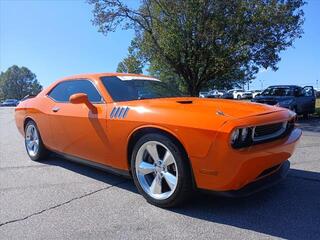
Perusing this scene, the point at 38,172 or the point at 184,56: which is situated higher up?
the point at 184,56

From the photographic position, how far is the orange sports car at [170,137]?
3.29 m

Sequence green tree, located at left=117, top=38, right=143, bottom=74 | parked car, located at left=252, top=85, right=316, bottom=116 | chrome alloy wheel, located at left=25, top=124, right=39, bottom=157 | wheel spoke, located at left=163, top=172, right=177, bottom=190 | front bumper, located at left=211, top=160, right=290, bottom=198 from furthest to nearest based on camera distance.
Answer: green tree, located at left=117, top=38, right=143, bottom=74 → parked car, located at left=252, top=85, right=316, bottom=116 → chrome alloy wheel, located at left=25, top=124, right=39, bottom=157 → wheel spoke, located at left=163, top=172, right=177, bottom=190 → front bumper, located at left=211, top=160, right=290, bottom=198

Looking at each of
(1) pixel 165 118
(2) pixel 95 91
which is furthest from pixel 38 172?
(1) pixel 165 118

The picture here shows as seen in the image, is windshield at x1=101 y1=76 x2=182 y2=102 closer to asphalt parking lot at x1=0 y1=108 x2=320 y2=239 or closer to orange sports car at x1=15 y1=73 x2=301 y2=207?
orange sports car at x1=15 y1=73 x2=301 y2=207

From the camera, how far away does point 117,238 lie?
3.11 metres

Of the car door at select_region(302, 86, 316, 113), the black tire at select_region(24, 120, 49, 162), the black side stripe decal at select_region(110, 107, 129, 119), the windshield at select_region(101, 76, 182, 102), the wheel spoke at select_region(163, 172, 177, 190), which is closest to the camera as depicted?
the wheel spoke at select_region(163, 172, 177, 190)

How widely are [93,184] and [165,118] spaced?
162cm

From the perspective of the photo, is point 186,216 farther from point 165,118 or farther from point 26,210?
point 26,210

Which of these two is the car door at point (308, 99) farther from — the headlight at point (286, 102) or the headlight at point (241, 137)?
the headlight at point (241, 137)

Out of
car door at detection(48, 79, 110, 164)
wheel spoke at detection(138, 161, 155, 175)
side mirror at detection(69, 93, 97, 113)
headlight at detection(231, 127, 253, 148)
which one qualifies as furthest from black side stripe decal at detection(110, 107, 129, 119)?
headlight at detection(231, 127, 253, 148)

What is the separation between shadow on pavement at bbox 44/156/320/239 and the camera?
3.20m

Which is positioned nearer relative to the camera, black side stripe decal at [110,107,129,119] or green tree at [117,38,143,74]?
black side stripe decal at [110,107,129,119]

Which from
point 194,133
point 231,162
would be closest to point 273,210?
point 231,162

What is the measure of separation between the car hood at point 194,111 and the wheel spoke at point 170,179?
0.56m
